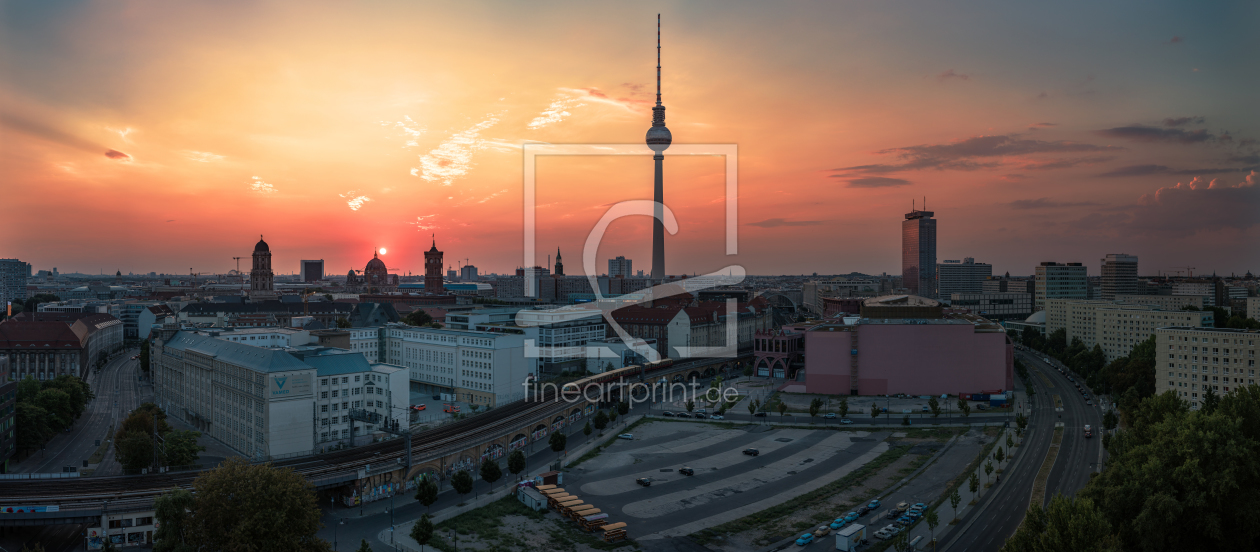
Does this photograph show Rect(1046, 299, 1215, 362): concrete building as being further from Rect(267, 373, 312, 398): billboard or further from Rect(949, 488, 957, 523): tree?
Rect(267, 373, 312, 398): billboard

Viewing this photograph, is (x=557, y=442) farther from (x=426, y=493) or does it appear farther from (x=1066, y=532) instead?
(x=1066, y=532)

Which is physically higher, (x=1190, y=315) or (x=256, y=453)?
(x=1190, y=315)

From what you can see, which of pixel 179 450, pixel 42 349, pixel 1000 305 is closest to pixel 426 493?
pixel 179 450

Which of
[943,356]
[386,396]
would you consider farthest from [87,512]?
[943,356]

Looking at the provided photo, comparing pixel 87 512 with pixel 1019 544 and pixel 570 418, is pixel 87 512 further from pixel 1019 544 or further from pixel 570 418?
pixel 1019 544

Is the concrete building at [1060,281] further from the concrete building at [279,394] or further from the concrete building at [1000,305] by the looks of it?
the concrete building at [279,394]

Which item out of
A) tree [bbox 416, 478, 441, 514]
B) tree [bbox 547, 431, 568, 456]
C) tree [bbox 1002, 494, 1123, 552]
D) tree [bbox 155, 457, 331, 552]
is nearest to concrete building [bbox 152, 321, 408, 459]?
tree [bbox 547, 431, 568, 456]
